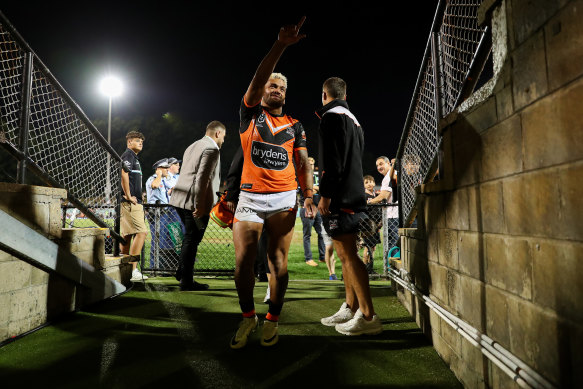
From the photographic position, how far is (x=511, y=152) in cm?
138

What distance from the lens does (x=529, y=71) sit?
127 centimetres

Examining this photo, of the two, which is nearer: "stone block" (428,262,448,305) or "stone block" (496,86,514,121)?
"stone block" (496,86,514,121)

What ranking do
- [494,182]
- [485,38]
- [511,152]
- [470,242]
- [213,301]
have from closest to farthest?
1. [511,152]
2. [494,182]
3. [470,242]
4. [485,38]
5. [213,301]

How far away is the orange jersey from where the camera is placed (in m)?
2.68

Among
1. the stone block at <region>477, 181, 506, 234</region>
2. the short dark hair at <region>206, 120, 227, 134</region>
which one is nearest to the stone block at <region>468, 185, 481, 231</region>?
the stone block at <region>477, 181, 506, 234</region>

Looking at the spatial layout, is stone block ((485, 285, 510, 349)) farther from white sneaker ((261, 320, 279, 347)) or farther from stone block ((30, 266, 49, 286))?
stone block ((30, 266, 49, 286))

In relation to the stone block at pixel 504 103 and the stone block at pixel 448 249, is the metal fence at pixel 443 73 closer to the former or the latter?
the stone block at pixel 504 103

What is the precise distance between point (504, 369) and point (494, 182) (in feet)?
2.54

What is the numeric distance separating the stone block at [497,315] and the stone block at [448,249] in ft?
1.32

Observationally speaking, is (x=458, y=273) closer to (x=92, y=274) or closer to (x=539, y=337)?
(x=539, y=337)

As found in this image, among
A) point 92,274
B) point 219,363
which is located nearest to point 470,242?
point 219,363

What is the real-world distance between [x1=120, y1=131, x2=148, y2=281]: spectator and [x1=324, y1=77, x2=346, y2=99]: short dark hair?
3.68 metres

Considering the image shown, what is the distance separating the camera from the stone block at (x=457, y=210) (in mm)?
1845

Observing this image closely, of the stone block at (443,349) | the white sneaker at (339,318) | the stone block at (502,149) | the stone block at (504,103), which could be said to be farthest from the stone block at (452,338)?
the stone block at (504,103)
